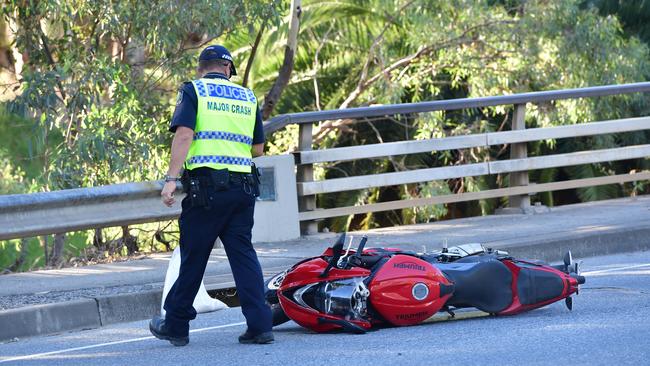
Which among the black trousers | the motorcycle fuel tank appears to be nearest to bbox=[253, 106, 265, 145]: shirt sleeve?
the black trousers

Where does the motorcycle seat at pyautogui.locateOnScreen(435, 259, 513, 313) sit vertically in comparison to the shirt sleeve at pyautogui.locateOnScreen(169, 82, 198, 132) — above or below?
below

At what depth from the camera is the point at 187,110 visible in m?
6.96

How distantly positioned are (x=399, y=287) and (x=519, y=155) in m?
6.24

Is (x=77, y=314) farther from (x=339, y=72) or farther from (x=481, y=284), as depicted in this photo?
(x=339, y=72)

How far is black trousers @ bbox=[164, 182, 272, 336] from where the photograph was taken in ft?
23.2

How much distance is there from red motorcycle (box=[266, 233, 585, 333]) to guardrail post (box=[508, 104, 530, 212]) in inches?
214

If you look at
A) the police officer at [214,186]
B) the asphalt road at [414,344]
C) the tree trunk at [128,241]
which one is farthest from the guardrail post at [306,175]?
the police officer at [214,186]

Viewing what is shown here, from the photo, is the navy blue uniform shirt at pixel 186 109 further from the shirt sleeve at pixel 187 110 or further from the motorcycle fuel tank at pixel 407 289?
the motorcycle fuel tank at pixel 407 289

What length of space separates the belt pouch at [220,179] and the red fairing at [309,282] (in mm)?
759

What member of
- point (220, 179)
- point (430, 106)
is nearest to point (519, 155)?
point (430, 106)

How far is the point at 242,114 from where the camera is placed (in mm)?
7176

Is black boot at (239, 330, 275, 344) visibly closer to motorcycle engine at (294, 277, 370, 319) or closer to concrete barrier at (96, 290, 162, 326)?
motorcycle engine at (294, 277, 370, 319)

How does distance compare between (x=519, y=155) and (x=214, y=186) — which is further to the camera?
(x=519, y=155)

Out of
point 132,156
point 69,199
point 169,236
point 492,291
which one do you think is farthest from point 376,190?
point 492,291
